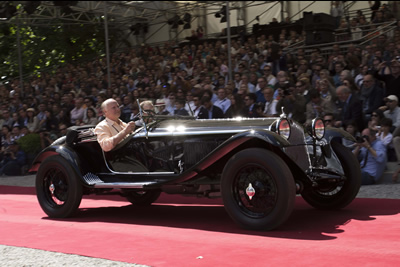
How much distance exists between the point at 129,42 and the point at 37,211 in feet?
63.7

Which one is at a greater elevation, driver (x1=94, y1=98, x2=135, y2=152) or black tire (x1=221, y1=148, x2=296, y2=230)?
driver (x1=94, y1=98, x2=135, y2=152)

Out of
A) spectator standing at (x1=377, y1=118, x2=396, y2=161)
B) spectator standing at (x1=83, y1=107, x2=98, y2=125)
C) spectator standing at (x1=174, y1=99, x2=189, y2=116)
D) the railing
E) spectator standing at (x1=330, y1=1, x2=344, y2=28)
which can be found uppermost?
spectator standing at (x1=330, y1=1, x2=344, y2=28)

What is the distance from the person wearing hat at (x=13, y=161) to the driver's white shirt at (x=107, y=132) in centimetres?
735

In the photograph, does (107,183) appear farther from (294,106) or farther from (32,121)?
(32,121)

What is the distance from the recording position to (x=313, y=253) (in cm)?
425

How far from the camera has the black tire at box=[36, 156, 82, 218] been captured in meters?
6.60

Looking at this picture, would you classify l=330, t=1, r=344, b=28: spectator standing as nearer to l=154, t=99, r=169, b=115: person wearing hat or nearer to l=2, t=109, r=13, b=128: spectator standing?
l=2, t=109, r=13, b=128: spectator standing

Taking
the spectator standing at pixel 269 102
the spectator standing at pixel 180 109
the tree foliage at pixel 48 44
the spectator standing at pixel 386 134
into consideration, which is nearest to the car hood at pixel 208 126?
the spectator standing at pixel 180 109

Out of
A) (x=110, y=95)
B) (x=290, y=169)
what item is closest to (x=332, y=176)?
(x=290, y=169)

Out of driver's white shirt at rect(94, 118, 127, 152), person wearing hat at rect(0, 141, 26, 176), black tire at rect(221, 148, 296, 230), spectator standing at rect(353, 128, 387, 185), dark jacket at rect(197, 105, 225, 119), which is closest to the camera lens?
black tire at rect(221, 148, 296, 230)

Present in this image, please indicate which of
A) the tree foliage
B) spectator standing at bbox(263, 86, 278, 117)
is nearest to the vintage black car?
spectator standing at bbox(263, 86, 278, 117)

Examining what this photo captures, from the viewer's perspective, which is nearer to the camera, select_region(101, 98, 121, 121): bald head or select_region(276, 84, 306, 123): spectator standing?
select_region(101, 98, 121, 121): bald head

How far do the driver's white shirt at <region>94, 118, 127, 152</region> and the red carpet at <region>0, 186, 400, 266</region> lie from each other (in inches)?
34.9

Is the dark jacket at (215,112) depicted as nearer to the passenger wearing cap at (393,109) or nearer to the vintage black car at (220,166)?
the vintage black car at (220,166)
